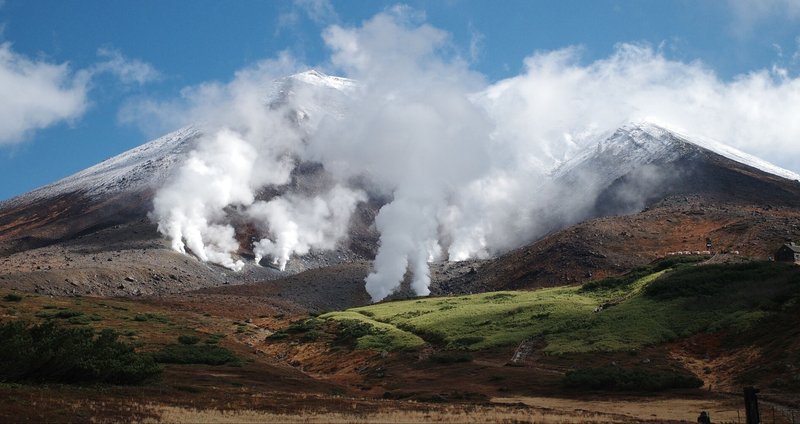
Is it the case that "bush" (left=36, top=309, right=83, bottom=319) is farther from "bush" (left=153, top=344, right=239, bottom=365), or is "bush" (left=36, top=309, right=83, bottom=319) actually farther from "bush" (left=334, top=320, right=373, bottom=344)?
"bush" (left=334, top=320, right=373, bottom=344)

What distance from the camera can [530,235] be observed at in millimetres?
190250

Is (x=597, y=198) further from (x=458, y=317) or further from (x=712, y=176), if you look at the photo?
(x=458, y=317)

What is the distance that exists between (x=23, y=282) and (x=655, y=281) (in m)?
84.8

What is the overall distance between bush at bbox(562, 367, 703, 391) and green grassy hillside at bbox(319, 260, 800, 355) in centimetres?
914

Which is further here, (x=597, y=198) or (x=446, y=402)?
(x=597, y=198)

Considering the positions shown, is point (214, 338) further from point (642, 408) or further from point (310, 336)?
point (642, 408)

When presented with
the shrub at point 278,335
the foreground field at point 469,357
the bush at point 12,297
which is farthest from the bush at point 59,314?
the shrub at point 278,335

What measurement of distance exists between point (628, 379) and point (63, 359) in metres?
33.5

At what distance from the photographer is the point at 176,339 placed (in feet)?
232

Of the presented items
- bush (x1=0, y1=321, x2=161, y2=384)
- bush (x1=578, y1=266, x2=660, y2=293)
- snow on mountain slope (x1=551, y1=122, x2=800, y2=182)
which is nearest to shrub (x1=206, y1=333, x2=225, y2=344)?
bush (x1=0, y1=321, x2=161, y2=384)

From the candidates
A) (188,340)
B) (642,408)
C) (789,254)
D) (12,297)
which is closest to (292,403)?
(642,408)

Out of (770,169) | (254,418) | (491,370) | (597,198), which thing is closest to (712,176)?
(597,198)

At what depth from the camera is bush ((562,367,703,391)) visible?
44781 millimetres

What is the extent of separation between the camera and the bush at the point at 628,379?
44781 millimetres
